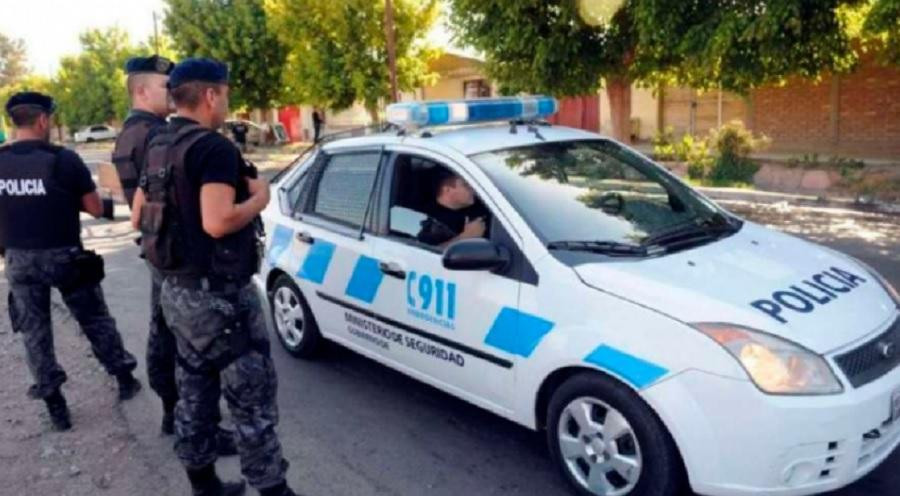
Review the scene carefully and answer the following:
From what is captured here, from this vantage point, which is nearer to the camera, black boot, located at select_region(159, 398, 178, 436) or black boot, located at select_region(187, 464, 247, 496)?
black boot, located at select_region(187, 464, 247, 496)

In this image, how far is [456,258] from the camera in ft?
9.89

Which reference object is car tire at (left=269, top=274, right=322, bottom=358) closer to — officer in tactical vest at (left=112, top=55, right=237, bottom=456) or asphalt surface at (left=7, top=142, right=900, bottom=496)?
asphalt surface at (left=7, top=142, right=900, bottom=496)

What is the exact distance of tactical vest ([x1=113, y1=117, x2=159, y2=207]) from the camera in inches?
138

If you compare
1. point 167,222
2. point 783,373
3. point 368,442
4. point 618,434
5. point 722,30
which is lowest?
point 368,442

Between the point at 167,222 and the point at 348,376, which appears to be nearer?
the point at 167,222

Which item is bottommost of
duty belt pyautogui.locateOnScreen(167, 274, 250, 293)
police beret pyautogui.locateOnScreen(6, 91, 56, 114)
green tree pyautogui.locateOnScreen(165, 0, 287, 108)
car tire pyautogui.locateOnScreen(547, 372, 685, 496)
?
car tire pyautogui.locateOnScreen(547, 372, 685, 496)

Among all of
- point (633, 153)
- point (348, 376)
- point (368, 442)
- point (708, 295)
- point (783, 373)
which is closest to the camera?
point (783, 373)

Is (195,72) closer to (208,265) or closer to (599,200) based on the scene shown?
(208,265)

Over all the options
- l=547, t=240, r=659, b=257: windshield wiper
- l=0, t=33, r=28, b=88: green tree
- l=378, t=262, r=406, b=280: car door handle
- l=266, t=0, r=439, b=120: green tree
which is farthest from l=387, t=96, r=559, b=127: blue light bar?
l=0, t=33, r=28, b=88: green tree

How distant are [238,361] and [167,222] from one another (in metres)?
0.59

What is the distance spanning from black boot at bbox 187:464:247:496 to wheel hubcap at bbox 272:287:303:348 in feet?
4.99

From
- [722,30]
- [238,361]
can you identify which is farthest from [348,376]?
[722,30]

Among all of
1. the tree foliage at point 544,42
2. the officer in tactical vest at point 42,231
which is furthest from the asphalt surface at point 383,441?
the tree foliage at point 544,42

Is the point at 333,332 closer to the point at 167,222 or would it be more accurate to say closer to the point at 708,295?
the point at 167,222
